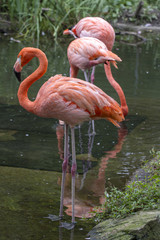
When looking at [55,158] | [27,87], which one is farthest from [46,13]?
[27,87]

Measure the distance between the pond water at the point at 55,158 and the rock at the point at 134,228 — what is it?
0.84 ft

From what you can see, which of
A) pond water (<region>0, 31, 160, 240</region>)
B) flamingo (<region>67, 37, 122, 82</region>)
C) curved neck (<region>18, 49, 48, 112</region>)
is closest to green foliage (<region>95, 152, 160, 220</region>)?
pond water (<region>0, 31, 160, 240</region>)

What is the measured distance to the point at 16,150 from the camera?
5074 mm

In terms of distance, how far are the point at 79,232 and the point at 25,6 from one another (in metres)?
9.69

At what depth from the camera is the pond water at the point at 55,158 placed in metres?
3.52

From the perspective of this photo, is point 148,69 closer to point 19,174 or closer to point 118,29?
point 118,29

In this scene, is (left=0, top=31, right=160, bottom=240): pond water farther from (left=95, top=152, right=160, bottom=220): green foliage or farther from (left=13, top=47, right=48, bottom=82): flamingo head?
(left=13, top=47, right=48, bottom=82): flamingo head

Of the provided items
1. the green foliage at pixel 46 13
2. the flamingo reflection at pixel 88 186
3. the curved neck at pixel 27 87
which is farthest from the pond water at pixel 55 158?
the green foliage at pixel 46 13

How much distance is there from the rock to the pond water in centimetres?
26

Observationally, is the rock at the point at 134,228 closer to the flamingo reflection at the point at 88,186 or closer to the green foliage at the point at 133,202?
the green foliage at the point at 133,202

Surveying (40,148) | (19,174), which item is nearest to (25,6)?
(40,148)

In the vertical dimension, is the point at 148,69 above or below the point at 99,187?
below

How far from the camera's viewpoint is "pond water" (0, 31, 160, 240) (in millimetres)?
3518

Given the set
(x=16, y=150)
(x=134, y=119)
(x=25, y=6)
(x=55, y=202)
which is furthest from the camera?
(x=25, y=6)
